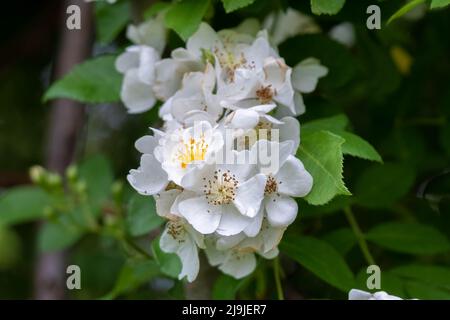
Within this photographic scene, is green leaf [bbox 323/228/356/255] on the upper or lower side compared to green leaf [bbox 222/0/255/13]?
lower

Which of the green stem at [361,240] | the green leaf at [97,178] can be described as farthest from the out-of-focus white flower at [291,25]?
the green leaf at [97,178]

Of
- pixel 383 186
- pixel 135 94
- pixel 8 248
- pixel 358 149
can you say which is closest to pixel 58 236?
pixel 8 248

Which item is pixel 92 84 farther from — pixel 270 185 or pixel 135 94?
pixel 270 185

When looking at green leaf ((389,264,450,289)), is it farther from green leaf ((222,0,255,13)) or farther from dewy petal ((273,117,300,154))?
green leaf ((222,0,255,13))

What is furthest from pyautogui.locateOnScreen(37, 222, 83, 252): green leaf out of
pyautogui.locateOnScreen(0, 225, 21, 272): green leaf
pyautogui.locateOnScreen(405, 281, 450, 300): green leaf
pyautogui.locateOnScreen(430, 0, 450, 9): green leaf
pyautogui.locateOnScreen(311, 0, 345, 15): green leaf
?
pyautogui.locateOnScreen(430, 0, 450, 9): green leaf

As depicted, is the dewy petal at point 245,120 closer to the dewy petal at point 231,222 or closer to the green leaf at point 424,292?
the dewy petal at point 231,222

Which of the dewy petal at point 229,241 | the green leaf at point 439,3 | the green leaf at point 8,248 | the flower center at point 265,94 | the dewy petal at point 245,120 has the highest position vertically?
the green leaf at point 8,248
